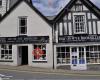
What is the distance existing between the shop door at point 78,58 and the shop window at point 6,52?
6.92m

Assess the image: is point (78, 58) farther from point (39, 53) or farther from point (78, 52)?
point (39, 53)

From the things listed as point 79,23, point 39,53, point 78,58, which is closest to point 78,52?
point 78,58

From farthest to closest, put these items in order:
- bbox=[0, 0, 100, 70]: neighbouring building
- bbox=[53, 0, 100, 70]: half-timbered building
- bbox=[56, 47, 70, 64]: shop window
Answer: bbox=[56, 47, 70, 64]: shop window → bbox=[0, 0, 100, 70]: neighbouring building → bbox=[53, 0, 100, 70]: half-timbered building

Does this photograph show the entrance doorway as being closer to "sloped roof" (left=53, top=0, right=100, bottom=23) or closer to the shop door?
"sloped roof" (left=53, top=0, right=100, bottom=23)

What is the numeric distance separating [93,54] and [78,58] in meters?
1.57

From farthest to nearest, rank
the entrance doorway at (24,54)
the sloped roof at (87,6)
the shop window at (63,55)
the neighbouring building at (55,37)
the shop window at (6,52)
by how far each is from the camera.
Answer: the entrance doorway at (24,54) < the shop window at (6,52) < the shop window at (63,55) < the sloped roof at (87,6) < the neighbouring building at (55,37)

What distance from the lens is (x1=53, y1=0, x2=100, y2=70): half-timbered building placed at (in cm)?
2928

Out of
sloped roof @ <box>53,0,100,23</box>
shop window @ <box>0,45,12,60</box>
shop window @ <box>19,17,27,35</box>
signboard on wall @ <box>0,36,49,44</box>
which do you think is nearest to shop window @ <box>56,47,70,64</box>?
signboard on wall @ <box>0,36,49,44</box>

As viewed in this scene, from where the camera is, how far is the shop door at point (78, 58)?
29.3 m

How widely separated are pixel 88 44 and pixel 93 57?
1.41 metres

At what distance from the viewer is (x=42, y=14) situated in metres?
30.9

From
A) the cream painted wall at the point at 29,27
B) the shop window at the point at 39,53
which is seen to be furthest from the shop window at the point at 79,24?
the shop window at the point at 39,53

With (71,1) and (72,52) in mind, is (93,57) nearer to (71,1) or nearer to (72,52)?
(72,52)

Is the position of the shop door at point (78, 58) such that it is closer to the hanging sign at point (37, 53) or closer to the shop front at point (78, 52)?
the shop front at point (78, 52)
